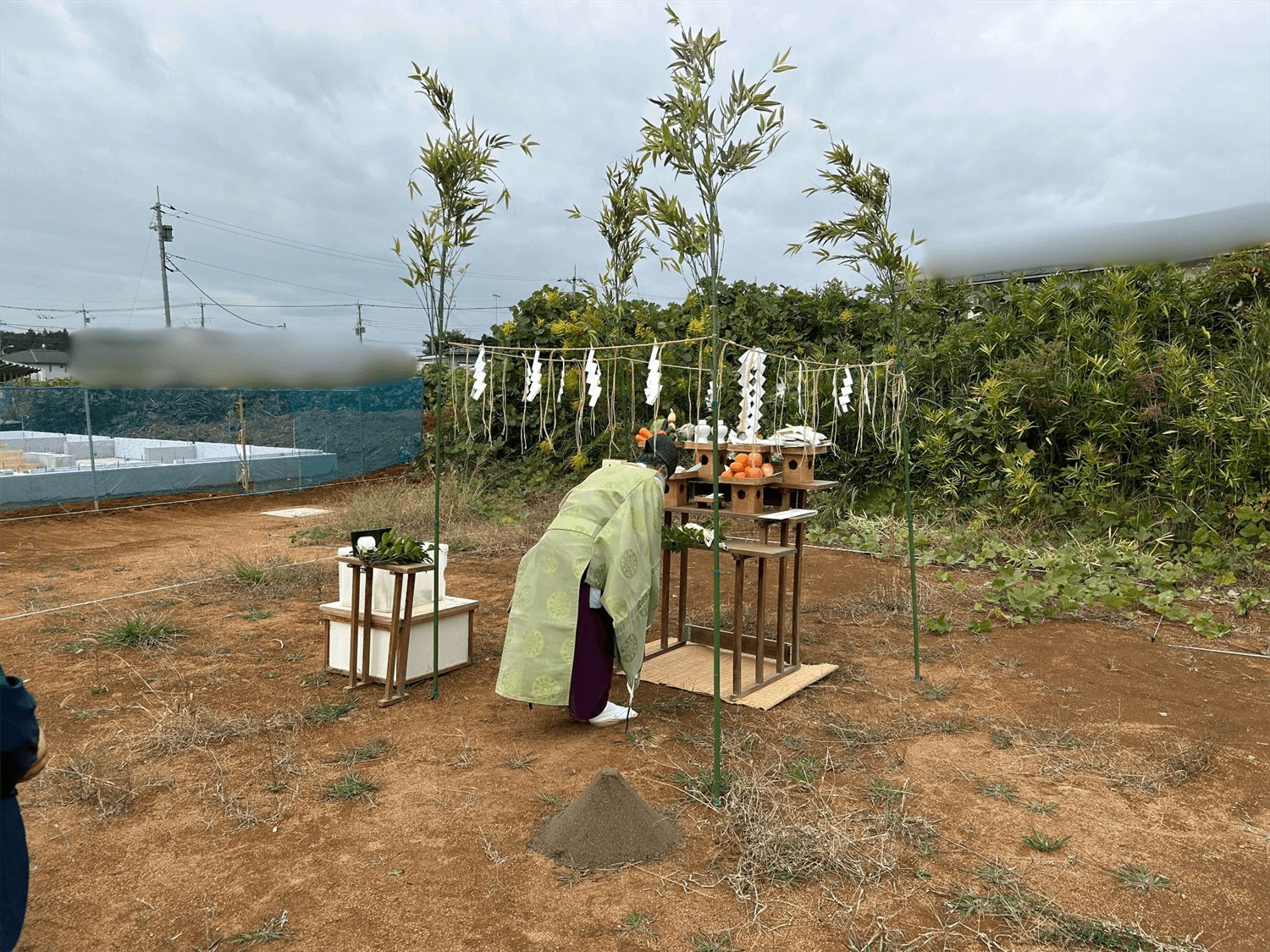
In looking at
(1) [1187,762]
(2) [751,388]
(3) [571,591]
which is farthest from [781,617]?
(1) [1187,762]

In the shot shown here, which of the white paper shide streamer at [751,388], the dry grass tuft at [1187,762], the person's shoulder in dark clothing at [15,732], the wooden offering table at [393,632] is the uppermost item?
the white paper shide streamer at [751,388]

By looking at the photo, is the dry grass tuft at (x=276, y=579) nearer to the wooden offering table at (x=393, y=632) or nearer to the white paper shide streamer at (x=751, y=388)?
the wooden offering table at (x=393, y=632)

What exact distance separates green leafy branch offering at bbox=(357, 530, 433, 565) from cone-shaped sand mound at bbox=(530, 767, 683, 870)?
190 centimetres

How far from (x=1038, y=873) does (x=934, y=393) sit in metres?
7.40

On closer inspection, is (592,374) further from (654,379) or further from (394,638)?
(394,638)

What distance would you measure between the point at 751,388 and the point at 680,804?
2.62 metres

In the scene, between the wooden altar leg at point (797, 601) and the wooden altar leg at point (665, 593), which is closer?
the wooden altar leg at point (797, 601)

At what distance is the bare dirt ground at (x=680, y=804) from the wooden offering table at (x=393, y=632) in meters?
0.14

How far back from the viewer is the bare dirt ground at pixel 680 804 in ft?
8.59

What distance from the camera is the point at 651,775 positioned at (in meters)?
3.66

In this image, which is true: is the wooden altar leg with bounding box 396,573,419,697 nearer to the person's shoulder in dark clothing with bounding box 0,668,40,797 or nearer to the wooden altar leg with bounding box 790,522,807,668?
the wooden altar leg with bounding box 790,522,807,668

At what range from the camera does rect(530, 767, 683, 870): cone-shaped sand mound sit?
2.96 meters

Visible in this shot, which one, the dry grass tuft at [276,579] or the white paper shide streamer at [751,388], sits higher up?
the white paper shide streamer at [751,388]

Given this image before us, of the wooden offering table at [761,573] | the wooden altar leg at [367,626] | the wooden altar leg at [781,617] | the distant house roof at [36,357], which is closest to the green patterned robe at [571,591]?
the wooden offering table at [761,573]
